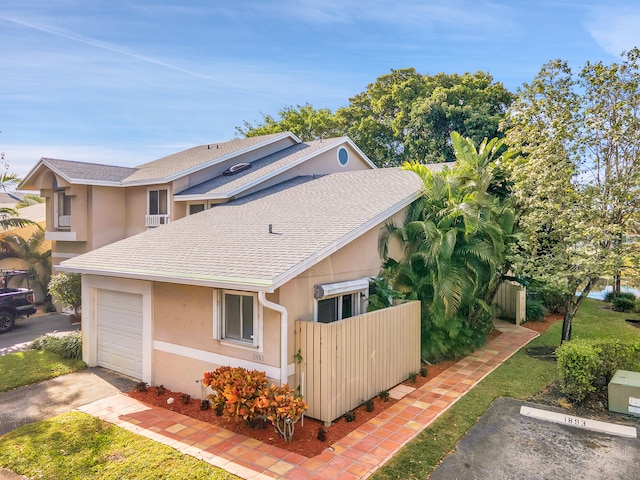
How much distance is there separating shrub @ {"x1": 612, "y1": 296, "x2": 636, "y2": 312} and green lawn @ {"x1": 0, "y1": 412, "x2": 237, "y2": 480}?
20.8 metres

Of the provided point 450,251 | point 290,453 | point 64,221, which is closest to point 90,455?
point 290,453

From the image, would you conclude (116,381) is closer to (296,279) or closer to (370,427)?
(296,279)

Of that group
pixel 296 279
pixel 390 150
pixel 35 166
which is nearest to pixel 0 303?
pixel 35 166

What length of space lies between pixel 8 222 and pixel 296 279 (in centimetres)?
1821

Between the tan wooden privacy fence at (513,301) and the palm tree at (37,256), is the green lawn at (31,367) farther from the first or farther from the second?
the tan wooden privacy fence at (513,301)

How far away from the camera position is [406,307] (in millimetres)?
10383

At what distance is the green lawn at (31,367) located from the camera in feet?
35.0

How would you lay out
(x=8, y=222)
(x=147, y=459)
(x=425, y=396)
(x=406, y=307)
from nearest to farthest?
(x=147, y=459), (x=425, y=396), (x=406, y=307), (x=8, y=222)

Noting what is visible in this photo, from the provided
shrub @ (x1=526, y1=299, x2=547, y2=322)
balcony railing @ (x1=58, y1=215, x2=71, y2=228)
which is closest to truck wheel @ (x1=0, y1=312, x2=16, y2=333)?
balcony railing @ (x1=58, y1=215, x2=71, y2=228)

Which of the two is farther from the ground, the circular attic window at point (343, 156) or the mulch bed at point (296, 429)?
the circular attic window at point (343, 156)

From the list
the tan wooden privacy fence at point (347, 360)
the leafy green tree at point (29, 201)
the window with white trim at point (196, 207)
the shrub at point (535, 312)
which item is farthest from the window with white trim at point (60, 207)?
the shrub at point (535, 312)

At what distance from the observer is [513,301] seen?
17281mm

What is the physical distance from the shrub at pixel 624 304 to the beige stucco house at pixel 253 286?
42.8 feet

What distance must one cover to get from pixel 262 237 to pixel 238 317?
88.9 inches
